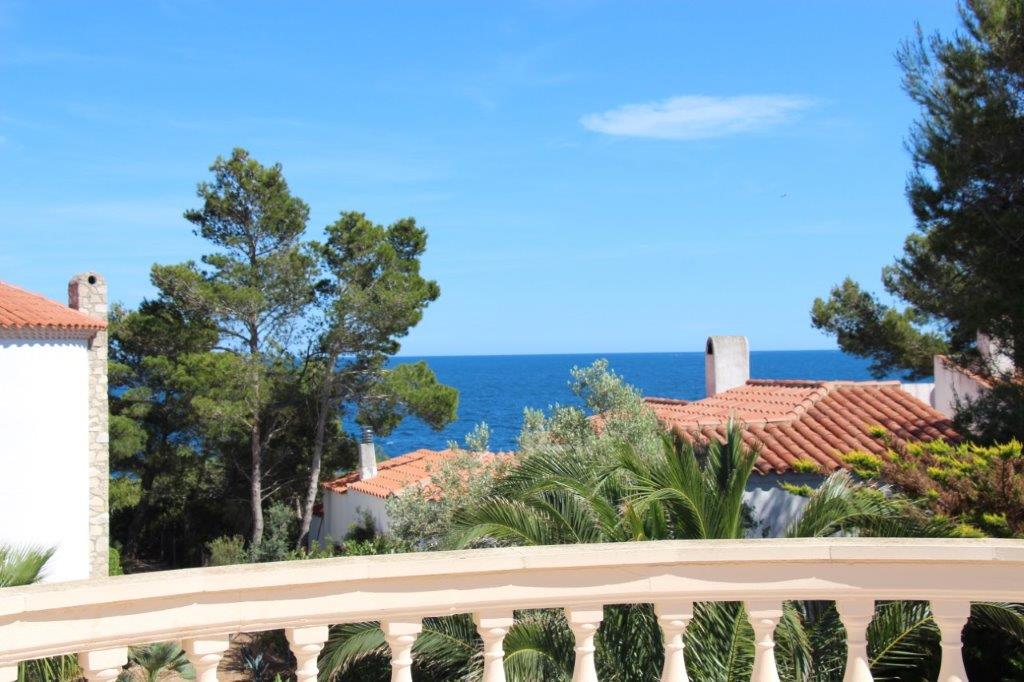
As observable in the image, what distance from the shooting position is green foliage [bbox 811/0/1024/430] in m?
13.7

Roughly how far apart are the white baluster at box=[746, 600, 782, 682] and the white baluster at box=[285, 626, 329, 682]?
1.30 metres

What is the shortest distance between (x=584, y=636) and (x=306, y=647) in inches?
32.1

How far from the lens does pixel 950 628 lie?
2824mm

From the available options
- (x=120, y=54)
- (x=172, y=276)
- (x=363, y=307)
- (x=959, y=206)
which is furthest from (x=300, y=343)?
(x=959, y=206)

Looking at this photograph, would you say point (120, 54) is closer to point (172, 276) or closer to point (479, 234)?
point (172, 276)

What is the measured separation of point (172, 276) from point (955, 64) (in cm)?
2263

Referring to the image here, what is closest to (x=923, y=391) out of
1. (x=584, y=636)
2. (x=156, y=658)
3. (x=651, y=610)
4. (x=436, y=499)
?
(x=436, y=499)

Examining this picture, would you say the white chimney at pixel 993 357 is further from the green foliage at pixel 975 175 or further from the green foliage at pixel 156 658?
the green foliage at pixel 156 658

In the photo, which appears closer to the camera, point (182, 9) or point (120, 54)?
point (182, 9)

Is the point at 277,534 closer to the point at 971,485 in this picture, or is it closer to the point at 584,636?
the point at 971,485

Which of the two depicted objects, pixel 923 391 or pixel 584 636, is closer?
pixel 584 636

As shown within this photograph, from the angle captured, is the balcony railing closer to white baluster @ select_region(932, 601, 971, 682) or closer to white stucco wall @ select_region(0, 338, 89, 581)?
white baluster @ select_region(932, 601, 971, 682)

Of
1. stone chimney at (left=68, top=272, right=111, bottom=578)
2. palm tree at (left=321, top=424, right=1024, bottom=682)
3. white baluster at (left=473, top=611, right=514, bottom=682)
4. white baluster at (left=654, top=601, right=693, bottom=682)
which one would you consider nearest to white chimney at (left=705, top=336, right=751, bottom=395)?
stone chimney at (left=68, top=272, right=111, bottom=578)

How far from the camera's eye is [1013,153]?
13680 mm
